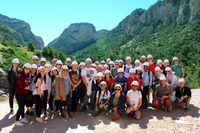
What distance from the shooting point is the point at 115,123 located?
514 centimetres

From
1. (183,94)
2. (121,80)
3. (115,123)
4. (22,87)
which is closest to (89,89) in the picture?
(121,80)

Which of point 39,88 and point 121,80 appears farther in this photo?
point 121,80

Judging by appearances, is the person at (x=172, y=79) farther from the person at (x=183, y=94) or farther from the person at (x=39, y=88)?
the person at (x=39, y=88)

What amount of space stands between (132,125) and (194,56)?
4706cm

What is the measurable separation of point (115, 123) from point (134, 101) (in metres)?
1.24

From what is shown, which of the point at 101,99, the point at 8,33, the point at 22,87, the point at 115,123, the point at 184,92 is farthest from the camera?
the point at 8,33

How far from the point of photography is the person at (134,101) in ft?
17.8

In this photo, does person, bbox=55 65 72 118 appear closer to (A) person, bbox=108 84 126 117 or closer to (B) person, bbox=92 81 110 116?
(B) person, bbox=92 81 110 116

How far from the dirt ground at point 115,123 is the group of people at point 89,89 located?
0.27 metres

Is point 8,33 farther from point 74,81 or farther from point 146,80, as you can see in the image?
point 146,80

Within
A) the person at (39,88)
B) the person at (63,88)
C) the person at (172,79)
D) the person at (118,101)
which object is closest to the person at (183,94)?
the person at (172,79)

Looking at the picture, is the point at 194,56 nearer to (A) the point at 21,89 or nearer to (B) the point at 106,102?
(B) the point at 106,102

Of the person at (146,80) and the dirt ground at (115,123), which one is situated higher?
the person at (146,80)

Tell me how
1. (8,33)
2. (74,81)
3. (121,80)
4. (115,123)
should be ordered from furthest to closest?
1. (8,33)
2. (121,80)
3. (74,81)
4. (115,123)
